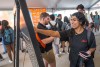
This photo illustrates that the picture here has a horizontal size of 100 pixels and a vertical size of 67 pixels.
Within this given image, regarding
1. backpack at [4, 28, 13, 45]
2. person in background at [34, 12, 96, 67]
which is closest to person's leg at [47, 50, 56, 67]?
person in background at [34, 12, 96, 67]

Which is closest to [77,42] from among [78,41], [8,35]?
[78,41]

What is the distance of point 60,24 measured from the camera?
658 centimetres

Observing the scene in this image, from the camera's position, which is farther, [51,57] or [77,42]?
[51,57]

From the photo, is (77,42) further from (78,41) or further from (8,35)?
(8,35)

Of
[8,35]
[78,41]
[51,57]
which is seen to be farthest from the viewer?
[8,35]

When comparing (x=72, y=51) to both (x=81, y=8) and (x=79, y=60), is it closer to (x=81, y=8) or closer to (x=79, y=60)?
(x=79, y=60)

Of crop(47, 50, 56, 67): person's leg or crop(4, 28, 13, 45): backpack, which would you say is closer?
crop(47, 50, 56, 67): person's leg

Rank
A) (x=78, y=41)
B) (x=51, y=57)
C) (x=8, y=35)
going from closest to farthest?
1. (x=78, y=41)
2. (x=51, y=57)
3. (x=8, y=35)

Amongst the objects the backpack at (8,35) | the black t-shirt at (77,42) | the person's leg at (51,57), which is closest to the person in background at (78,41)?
the black t-shirt at (77,42)

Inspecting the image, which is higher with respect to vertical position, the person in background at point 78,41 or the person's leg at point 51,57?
the person in background at point 78,41

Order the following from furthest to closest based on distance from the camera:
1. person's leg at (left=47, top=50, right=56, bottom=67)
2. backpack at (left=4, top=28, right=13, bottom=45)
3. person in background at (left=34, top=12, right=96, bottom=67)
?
backpack at (left=4, top=28, right=13, bottom=45), person's leg at (left=47, top=50, right=56, bottom=67), person in background at (left=34, top=12, right=96, bottom=67)

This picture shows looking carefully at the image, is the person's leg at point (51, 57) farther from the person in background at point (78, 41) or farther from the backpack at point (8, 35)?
the backpack at point (8, 35)

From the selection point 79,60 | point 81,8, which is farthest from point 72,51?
point 81,8

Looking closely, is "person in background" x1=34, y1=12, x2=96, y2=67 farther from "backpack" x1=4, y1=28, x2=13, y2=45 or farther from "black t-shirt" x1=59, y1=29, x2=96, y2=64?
"backpack" x1=4, y1=28, x2=13, y2=45
